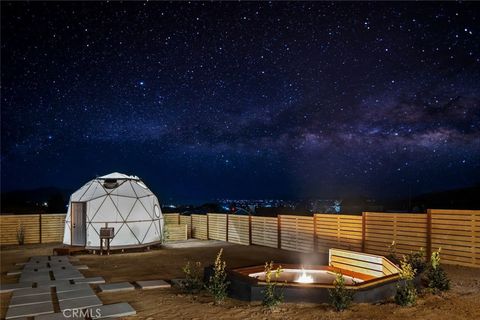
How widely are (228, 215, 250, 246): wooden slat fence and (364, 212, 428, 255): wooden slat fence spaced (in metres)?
6.25

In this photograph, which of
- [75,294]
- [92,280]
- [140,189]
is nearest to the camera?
[75,294]

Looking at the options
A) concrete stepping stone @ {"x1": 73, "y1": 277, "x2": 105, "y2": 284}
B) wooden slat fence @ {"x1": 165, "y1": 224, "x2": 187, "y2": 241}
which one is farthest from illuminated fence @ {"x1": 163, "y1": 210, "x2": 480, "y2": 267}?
concrete stepping stone @ {"x1": 73, "y1": 277, "x2": 105, "y2": 284}

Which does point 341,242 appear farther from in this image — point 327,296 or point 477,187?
point 477,187

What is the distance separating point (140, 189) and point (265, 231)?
237 inches

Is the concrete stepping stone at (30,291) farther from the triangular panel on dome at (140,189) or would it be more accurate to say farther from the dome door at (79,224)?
the triangular panel on dome at (140,189)

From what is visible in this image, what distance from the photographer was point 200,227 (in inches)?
773

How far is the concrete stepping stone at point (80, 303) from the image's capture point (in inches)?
240

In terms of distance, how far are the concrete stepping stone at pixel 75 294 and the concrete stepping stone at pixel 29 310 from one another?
1.42ft

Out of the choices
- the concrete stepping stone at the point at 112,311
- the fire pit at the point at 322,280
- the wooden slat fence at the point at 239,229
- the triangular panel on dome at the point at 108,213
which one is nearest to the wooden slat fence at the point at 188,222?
the wooden slat fence at the point at 239,229

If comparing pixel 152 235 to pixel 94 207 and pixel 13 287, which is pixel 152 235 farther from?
pixel 13 287

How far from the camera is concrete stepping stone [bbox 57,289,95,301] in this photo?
6.80 m

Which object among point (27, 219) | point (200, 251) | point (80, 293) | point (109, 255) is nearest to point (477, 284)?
point (80, 293)

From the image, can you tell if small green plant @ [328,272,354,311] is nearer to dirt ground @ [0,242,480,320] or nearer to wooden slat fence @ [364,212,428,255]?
dirt ground @ [0,242,480,320]

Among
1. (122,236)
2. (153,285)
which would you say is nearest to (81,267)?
(122,236)
